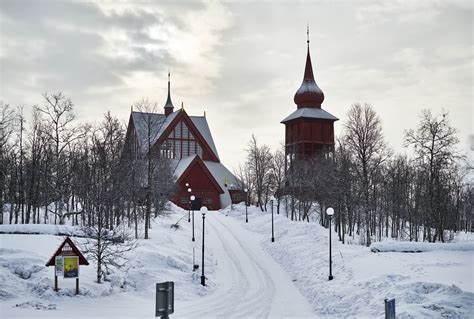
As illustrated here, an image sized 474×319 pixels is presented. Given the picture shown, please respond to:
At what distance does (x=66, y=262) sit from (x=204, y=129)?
217ft

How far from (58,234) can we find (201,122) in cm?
6012

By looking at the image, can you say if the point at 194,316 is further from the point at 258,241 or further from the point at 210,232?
the point at 210,232

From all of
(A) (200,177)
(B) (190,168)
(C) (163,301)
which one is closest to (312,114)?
(A) (200,177)

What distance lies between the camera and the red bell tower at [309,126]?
6494 cm

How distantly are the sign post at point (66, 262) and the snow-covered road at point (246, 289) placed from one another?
173 inches

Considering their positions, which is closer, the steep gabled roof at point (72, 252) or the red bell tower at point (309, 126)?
the steep gabled roof at point (72, 252)

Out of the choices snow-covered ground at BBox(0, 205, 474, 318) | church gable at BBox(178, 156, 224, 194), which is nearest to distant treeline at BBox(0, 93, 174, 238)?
snow-covered ground at BBox(0, 205, 474, 318)

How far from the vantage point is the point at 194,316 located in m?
18.1

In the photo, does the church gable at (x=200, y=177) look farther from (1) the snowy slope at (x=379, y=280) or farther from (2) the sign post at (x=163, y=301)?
(2) the sign post at (x=163, y=301)

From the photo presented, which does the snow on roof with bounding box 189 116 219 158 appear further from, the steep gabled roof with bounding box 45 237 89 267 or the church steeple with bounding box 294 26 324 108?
the steep gabled roof with bounding box 45 237 89 267

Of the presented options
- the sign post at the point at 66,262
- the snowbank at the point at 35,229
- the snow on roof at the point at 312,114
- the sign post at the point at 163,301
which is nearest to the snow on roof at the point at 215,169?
the snow on roof at the point at 312,114

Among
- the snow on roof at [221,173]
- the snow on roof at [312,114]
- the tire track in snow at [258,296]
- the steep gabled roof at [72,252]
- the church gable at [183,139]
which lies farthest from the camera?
the snow on roof at [221,173]

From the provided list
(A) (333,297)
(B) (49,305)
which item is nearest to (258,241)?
(A) (333,297)

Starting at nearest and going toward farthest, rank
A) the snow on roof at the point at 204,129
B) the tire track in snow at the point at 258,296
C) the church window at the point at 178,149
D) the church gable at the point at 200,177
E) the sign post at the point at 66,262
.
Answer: the sign post at the point at 66,262 → the tire track in snow at the point at 258,296 → the church gable at the point at 200,177 → the church window at the point at 178,149 → the snow on roof at the point at 204,129
